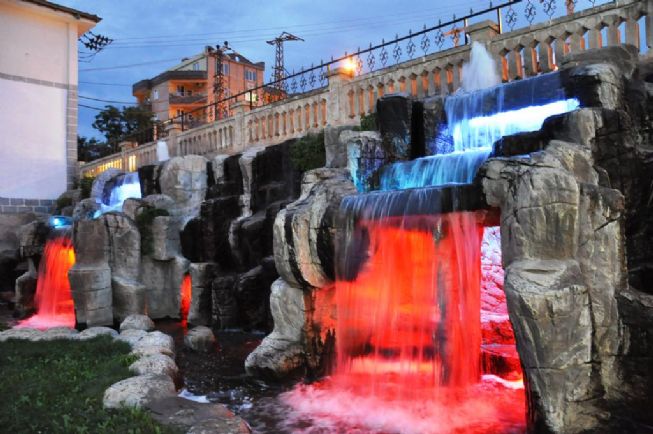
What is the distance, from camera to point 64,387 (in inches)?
224

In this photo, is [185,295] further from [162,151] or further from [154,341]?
[162,151]

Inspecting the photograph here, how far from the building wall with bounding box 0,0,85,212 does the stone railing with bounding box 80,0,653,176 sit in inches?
295

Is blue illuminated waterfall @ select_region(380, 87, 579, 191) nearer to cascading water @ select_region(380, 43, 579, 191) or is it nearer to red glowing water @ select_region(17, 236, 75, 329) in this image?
cascading water @ select_region(380, 43, 579, 191)

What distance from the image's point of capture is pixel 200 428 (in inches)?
172

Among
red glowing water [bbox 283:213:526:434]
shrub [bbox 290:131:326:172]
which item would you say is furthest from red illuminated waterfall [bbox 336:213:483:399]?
shrub [bbox 290:131:326:172]

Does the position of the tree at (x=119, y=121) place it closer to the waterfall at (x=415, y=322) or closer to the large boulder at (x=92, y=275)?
the large boulder at (x=92, y=275)

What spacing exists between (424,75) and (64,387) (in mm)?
8110

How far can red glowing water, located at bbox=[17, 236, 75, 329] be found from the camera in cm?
1367

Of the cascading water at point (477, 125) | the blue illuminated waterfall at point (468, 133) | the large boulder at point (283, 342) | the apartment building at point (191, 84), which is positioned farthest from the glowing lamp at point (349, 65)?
the apartment building at point (191, 84)

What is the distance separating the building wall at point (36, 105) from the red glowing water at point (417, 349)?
17.2 m

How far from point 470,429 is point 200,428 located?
2478mm

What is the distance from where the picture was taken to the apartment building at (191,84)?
4438cm

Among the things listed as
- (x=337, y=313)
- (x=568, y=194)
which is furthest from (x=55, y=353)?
(x=568, y=194)

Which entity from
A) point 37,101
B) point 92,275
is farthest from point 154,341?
point 37,101
